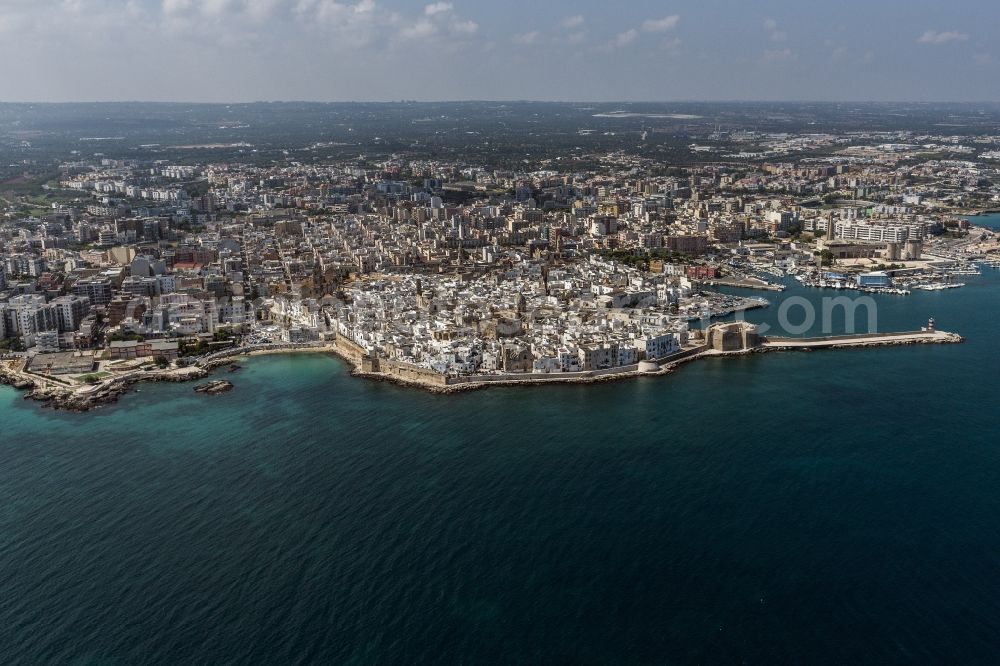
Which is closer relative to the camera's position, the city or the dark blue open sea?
the dark blue open sea

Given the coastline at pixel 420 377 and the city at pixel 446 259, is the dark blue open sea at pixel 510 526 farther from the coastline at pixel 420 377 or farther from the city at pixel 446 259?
the city at pixel 446 259

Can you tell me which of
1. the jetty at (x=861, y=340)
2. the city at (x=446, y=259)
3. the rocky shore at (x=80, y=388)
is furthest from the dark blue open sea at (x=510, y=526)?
the jetty at (x=861, y=340)

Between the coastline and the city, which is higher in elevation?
the city

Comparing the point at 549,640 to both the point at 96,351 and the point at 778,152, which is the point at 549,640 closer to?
the point at 96,351

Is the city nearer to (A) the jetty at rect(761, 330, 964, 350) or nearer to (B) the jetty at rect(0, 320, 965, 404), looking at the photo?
(B) the jetty at rect(0, 320, 965, 404)

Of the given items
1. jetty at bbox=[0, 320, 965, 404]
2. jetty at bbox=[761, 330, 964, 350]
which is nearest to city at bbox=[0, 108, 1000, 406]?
jetty at bbox=[0, 320, 965, 404]

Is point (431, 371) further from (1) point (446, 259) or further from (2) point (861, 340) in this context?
(1) point (446, 259)

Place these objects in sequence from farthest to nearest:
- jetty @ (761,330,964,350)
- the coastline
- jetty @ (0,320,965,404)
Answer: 1. jetty @ (761,330,964,350)
2. jetty @ (0,320,965,404)
3. the coastline

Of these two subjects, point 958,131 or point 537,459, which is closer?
point 537,459

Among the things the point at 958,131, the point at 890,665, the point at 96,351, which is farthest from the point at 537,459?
the point at 958,131
